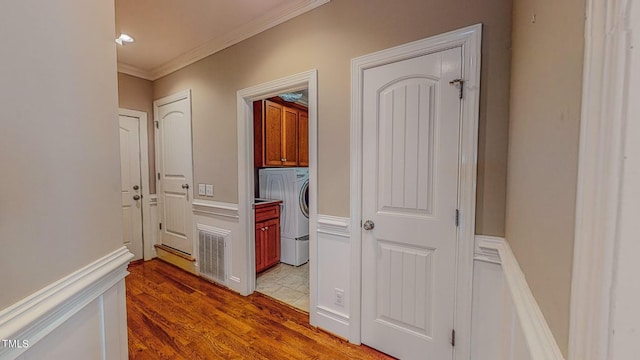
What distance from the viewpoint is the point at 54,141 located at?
70 cm

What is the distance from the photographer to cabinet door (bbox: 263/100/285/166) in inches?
126

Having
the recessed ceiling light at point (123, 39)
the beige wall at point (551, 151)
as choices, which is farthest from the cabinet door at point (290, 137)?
the beige wall at point (551, 151)

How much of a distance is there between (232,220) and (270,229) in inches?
25.3

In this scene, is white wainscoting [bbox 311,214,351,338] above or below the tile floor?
above

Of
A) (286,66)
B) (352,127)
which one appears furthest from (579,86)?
(286,66)

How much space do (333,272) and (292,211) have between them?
4.78 ft

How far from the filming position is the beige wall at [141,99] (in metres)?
3.20

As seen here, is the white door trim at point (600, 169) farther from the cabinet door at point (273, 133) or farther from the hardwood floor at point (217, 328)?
the cabinet door at point (273, 133)

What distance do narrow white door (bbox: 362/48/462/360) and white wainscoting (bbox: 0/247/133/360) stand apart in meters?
1.34

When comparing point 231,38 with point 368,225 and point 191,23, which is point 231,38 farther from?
point 368,225

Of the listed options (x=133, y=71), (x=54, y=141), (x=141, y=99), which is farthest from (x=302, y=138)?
(x=54, y=141)

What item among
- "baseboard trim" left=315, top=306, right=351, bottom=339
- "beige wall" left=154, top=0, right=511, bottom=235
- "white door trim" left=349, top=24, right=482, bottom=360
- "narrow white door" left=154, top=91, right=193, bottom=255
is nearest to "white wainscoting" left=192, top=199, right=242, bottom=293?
"beige wall" left=154, top=0, right=511, bottom=235

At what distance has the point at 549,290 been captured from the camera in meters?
0.52

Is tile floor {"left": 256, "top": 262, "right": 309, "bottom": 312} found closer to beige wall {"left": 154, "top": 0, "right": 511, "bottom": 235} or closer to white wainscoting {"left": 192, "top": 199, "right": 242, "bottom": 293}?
white wainscoting {"left": 192, "top": 199, "right": 242, "bottom": 293}
